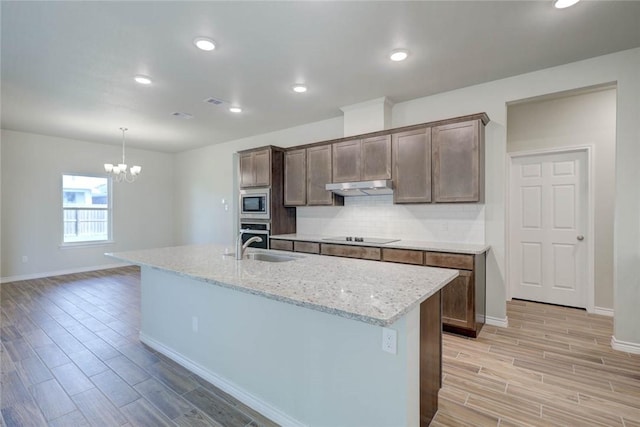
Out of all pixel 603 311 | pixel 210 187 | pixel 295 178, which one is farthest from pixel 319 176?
pixel 603 311

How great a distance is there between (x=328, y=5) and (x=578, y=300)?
4559 mm

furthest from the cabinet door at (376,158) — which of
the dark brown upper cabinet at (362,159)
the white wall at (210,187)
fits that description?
the white wall at (210,187)

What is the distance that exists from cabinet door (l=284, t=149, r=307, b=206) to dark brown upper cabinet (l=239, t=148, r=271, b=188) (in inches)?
11.3

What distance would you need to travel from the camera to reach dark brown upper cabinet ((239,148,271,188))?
486cm

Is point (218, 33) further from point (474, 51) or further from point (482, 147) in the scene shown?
point (482, 147)

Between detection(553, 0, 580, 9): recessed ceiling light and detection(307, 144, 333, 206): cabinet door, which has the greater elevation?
detection(553, 0, 580, 9): recessed ceiling light

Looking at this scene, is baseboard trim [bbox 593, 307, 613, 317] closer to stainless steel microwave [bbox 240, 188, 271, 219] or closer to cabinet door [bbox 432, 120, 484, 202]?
cabinet door [bbox 432, 120, 484, 202]

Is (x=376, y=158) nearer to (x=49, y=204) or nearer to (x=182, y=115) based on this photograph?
(x=182, y=115)

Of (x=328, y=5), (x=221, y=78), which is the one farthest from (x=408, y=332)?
(x=221, y=78)

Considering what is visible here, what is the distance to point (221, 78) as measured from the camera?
3295 mm

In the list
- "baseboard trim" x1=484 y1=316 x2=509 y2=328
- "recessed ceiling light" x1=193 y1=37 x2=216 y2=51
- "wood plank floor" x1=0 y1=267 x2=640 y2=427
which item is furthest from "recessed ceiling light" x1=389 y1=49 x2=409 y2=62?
"baseboard trim" x1=484 y1=316 x2=509 y2=328

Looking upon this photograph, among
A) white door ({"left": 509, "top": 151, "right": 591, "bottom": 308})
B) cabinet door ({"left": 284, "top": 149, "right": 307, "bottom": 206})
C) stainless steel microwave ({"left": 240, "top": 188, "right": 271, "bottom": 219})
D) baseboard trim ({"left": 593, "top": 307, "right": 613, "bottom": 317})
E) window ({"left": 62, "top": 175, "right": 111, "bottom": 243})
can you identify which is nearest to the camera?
baseboard trim ({"left": 593, "top": 307, "right": 613, "bottom": 317})

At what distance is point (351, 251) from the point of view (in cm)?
375

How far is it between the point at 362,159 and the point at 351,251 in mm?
1212
